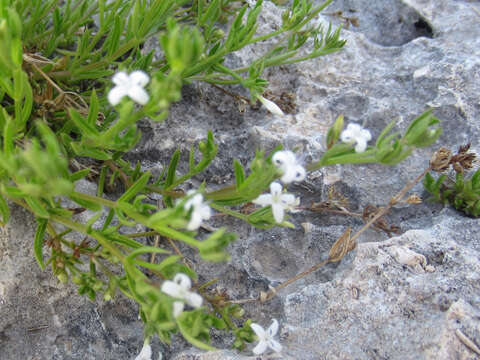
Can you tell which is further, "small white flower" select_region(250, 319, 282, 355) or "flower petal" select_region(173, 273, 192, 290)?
"small white flower" select_region(250, 319, 282, 355)

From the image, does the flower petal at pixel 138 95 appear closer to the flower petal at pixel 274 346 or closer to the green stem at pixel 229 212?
the green stem at pixel 229 212

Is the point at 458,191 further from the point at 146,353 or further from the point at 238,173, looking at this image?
the point at 146,353

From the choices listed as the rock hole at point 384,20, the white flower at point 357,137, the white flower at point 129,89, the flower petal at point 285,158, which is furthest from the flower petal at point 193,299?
the rock hole at point 384,20

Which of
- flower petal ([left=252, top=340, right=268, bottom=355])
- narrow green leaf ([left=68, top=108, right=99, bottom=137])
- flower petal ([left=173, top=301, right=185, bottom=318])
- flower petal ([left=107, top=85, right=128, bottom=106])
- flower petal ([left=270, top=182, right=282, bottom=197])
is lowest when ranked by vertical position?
flower petal ([left=252, top=340, right=268, bottom=355])

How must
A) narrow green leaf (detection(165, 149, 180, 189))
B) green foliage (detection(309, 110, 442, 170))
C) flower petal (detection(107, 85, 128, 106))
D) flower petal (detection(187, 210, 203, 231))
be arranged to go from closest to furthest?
flower petal (detection(187, 210, 203, 231))
flower petal (detection(107, 85, 128, 106))
green foliage (detection(309, 110, 442, 170))
narrow green leaf (detection(165, 149, 180, 189))

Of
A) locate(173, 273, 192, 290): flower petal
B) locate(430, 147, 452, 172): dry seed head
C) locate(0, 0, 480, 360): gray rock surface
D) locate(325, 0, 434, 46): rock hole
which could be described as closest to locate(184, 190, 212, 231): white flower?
locate(173, 273, 192, 290): flower petal

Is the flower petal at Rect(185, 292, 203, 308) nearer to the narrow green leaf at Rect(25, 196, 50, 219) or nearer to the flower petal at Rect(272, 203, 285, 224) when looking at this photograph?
the flower petal at Rect(272, 203, 285, 224)

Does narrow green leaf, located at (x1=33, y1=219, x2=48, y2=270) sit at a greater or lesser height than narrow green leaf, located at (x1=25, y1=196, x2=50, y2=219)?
lesser
